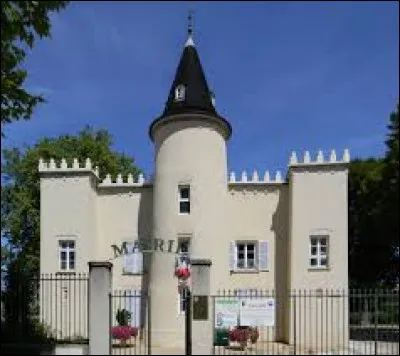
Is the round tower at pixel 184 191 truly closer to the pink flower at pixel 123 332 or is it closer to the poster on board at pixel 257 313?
the pink flower at pixel 123 332

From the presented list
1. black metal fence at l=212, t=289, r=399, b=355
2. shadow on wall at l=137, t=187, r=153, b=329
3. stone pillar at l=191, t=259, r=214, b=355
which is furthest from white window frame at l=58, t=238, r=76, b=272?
stone pillar at l=191, t=259, r=214, b=355

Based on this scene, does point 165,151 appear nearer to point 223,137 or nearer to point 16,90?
point 223,137

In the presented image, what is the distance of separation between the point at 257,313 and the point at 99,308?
4.65 meters

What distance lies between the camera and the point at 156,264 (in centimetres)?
3319

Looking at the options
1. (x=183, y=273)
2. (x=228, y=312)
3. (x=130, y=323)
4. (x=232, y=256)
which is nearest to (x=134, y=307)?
(x=130, y=323)

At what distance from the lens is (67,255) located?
33.7 metres

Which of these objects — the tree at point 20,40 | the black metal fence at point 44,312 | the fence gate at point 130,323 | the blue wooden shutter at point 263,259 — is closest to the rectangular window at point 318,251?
the blue wooden shutter at point 263,259

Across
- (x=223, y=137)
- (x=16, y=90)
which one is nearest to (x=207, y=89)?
(x=223, y=137)

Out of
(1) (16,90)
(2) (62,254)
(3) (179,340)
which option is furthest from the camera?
(2) (62,254)

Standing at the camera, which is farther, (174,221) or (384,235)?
(384,235)

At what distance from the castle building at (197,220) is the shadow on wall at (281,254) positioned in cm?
4

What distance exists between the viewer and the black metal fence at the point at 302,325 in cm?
2364

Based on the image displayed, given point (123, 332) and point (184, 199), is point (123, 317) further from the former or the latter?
point (184, 199)

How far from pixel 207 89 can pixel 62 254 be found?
936 centimetres
